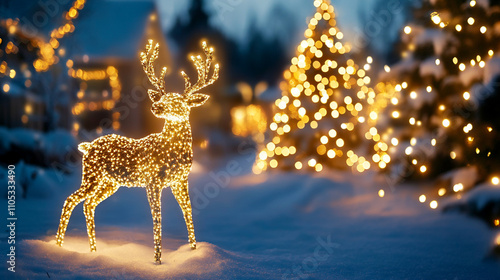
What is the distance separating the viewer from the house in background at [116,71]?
64.7ft

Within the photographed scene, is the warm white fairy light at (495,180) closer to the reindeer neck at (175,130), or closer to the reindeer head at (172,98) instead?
the reindeer head at (172,98)

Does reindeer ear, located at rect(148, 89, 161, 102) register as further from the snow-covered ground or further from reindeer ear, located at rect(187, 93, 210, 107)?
the snow-covered ground

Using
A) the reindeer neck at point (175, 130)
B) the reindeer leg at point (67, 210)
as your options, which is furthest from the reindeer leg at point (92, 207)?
the reindeer neck at point (175, 130)

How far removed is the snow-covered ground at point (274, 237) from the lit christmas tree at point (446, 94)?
877mm

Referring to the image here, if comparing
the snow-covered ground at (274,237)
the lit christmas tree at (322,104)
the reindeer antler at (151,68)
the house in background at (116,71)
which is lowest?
the snow-covered ground at (274,237)

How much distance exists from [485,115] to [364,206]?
10.6ft

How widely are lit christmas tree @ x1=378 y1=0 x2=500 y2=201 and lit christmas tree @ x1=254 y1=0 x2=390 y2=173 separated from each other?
1.55 m

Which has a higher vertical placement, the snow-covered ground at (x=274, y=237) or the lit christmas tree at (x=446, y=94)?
the lit christmas tree at (x=446, y=94)

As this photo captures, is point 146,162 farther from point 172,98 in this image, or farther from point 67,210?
point 67,210

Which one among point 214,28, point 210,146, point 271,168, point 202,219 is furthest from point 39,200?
point 214,28

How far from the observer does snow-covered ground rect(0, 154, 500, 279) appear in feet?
15.9

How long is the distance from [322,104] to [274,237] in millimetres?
5875

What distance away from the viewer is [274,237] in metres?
7.23

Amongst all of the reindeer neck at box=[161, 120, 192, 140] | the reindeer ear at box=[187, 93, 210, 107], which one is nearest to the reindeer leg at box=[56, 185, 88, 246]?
the reindeer neck at box=[161, 120, 192, 140]
